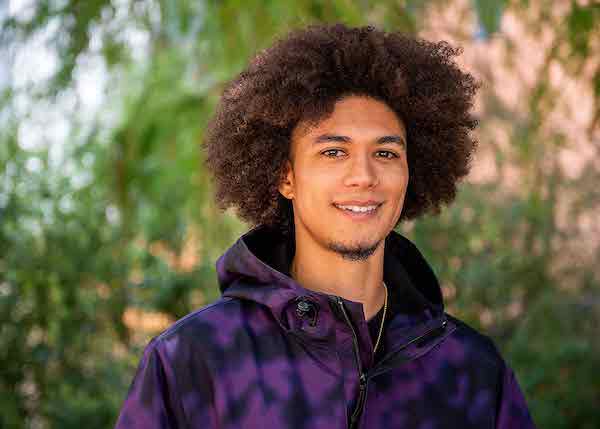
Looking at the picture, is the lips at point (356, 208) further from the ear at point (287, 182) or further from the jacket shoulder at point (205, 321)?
the jacket shoulder at point (205, 321)

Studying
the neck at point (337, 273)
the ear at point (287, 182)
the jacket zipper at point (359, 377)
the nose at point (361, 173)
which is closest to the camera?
the jacket zipper at point (359, 377)

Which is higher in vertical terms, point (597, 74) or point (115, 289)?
point (597, 74)

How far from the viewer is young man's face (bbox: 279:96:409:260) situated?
2275 millimetres

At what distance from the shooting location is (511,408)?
92.6 inches

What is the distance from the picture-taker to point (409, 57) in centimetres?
266

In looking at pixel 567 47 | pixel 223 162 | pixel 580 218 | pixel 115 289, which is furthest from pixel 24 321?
pixel 580 218

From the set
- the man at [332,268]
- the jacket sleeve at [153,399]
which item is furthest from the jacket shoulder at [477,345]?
the jacket sleeve at [153,399]

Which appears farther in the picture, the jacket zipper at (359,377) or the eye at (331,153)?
the eye at (331,153)

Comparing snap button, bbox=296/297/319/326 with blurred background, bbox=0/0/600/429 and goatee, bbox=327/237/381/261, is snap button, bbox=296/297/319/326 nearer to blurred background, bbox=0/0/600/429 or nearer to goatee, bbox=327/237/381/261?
goatee, bbox=327/237/381/261

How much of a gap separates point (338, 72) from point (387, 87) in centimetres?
16

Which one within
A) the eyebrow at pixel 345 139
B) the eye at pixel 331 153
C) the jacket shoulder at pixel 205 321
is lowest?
the jacket shoulder at pixel 205 321

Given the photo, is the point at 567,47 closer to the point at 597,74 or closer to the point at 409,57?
the point at 597,74

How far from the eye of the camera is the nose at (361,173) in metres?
2.25

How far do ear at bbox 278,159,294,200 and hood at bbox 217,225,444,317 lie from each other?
0.42 feet
